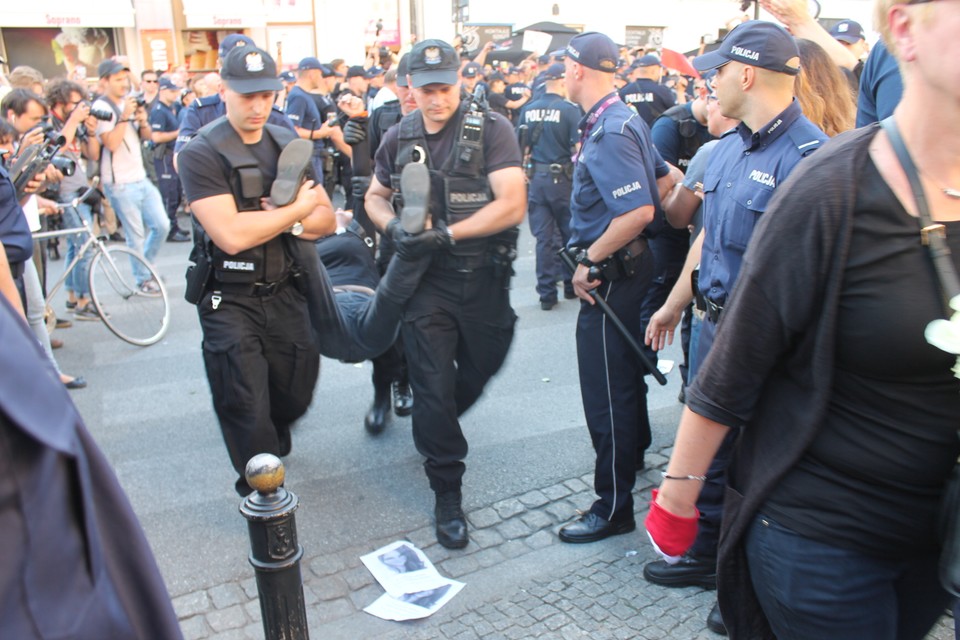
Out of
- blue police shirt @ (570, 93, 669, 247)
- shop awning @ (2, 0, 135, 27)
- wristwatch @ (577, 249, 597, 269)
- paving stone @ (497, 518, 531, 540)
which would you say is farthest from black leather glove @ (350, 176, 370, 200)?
shop awning @ (2, 0, 135, 27)

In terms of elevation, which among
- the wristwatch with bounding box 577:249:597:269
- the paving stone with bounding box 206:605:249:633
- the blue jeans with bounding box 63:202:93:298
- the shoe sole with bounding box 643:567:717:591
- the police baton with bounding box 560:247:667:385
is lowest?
the paving stone with bounding box 206:605:249:633

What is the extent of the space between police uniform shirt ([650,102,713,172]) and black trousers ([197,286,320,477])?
2.68m

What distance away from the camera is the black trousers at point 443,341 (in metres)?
3.87

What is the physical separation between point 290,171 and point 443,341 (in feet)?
3.34

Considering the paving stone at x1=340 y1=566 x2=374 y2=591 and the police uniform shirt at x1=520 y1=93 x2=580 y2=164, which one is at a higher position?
the police uniform shirt at x1=520 y1=93 x2=580 y2=164

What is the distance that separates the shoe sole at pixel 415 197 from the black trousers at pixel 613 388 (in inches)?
32.7

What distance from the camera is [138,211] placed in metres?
8.13

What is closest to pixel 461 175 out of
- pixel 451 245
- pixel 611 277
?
pixel 451 245

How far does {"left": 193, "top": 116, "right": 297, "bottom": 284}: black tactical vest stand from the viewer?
3764mm

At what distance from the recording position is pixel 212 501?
14.0ft

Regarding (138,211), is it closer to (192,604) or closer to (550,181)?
(550,181)

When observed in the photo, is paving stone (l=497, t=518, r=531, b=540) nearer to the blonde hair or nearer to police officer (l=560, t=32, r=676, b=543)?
police officer (l=560, t=32, r=676, b=543)

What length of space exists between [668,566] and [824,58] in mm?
2182

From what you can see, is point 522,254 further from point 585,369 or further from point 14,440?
point 14,440
